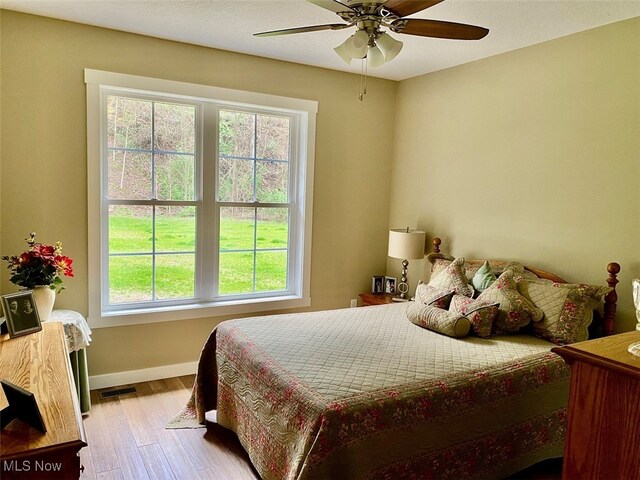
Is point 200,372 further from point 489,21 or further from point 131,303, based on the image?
point 489,21

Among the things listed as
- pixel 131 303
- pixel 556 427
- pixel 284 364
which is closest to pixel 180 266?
pixel 131 303

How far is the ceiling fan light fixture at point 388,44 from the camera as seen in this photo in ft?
7.23

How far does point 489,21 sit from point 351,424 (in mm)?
2507

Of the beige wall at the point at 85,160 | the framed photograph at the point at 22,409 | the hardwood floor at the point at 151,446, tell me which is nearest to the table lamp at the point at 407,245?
the beige wall at the point at 85,160

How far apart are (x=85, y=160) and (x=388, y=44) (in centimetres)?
224

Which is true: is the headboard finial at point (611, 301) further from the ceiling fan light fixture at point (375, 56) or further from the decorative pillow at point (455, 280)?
the ceiling fan light fixture at point (375, 56)

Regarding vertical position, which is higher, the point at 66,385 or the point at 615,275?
the point at 615,275

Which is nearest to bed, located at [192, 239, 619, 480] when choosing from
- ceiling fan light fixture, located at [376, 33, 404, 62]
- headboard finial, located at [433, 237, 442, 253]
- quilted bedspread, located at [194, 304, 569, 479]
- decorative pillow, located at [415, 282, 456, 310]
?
quilted bedspread, located at [194, 304, 569, 479]

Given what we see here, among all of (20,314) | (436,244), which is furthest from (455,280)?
(20,314)

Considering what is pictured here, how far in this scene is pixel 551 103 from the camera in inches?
125

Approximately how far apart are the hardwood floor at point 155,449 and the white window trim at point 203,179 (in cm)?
66

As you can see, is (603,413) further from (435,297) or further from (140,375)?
(140,375)

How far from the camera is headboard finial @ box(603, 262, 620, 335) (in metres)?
2.76

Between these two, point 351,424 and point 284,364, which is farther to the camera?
point 284,364
